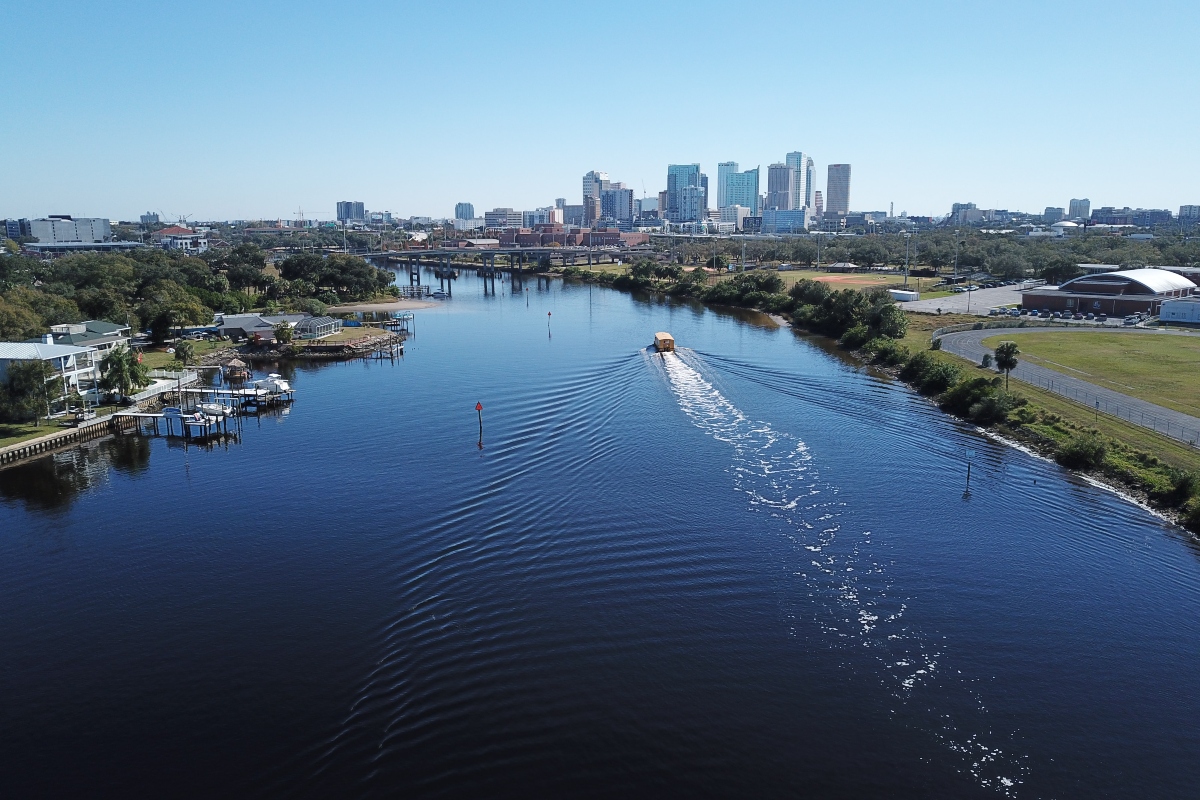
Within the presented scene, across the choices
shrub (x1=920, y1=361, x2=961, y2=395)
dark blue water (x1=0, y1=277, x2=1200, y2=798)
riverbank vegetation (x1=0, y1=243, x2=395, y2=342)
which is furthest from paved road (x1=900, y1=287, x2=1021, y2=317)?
riverbank vegetation (x1=0, y1=243, x2=395, y2=342)

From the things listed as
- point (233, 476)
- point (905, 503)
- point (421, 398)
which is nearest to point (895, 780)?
point (905, 503)

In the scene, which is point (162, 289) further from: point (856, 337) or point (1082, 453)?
point (1082, 453)

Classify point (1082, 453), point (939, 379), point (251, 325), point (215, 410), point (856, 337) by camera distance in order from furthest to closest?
point (251, 325) → point (856, 337) → point (939, 379) → point (215, 410) → point (1082, 453)

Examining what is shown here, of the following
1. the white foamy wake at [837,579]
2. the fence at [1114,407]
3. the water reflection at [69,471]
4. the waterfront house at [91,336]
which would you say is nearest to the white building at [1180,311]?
the fence at [1114,407]

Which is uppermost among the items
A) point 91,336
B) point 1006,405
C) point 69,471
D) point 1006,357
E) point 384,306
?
point 91,336

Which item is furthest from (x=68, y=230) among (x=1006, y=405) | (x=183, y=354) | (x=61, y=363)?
(x=1006, y=405)

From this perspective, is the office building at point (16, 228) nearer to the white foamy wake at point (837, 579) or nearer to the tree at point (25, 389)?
the tree at point (25, 389)
